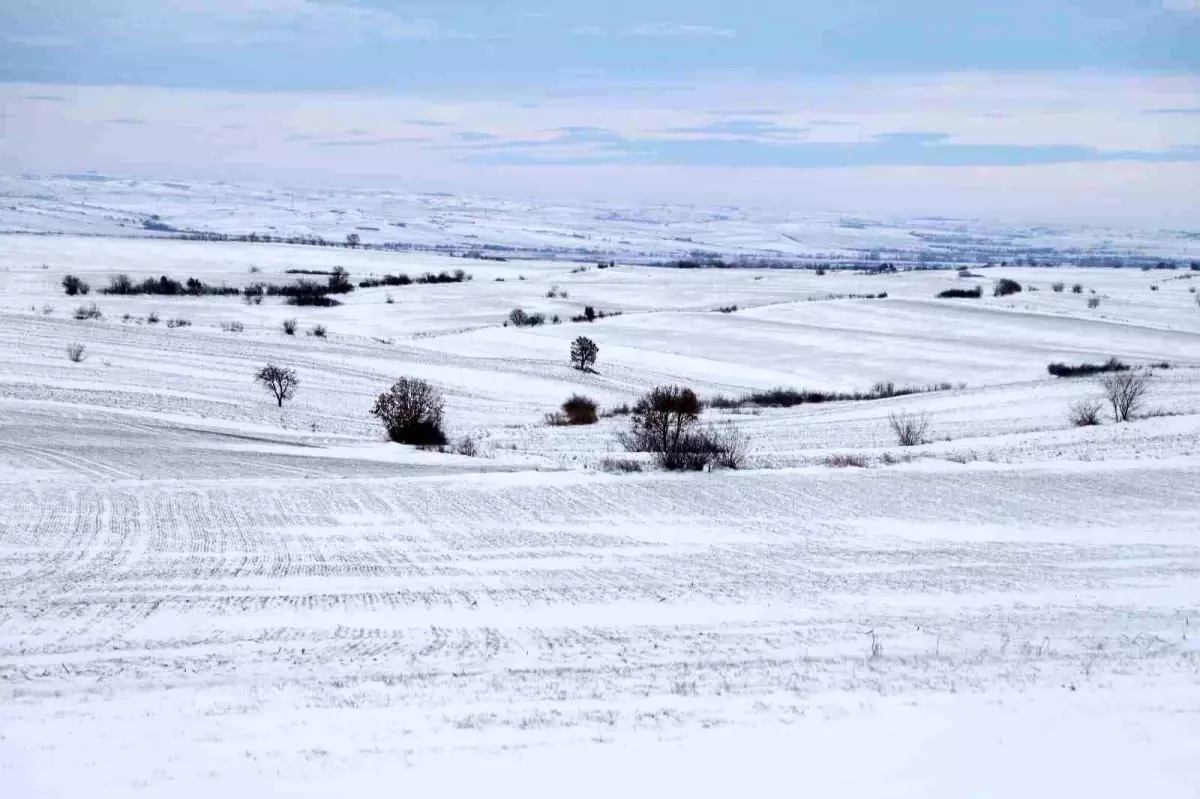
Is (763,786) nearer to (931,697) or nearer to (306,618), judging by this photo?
(931,697)

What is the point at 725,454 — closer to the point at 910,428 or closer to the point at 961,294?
the point at 910,428

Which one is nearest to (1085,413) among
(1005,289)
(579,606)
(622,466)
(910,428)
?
(910,428)

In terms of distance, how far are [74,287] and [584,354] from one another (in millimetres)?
38191

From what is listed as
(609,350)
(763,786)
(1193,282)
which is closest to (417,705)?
(763,786)

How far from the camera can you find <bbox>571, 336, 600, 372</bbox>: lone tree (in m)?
48.6

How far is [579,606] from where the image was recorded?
42.9ft

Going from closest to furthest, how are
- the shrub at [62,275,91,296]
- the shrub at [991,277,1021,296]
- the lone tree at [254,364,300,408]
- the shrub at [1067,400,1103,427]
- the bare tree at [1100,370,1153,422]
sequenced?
the shrub at [1067,400,1103,427] < the bare tree at [1100,370,1153,422] < the lone tree at [254,364,300,408] < the shrub at [62,275,91,296] < the shrub at [991,277,1021,296]

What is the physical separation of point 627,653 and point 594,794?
341cm

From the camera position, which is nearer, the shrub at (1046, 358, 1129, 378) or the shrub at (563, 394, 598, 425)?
the shrub at (563, 394, 598, 425)

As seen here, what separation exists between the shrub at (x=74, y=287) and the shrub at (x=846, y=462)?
188ft

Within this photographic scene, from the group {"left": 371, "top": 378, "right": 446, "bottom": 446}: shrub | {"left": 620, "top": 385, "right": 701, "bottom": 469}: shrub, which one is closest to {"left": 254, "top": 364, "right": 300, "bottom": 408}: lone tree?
{"left": 371, "top": 378, "right": 446, "bottom": 446}: shrub

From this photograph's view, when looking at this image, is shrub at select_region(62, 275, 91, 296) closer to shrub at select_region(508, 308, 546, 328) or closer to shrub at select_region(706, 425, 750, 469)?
shrub at select_region(508, 308, 546, 328)

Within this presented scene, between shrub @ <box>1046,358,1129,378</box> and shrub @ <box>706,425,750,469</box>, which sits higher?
shrub @ <box>1046,358,1129,378</box>

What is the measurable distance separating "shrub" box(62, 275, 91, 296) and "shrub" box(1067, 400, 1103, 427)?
186 feet
